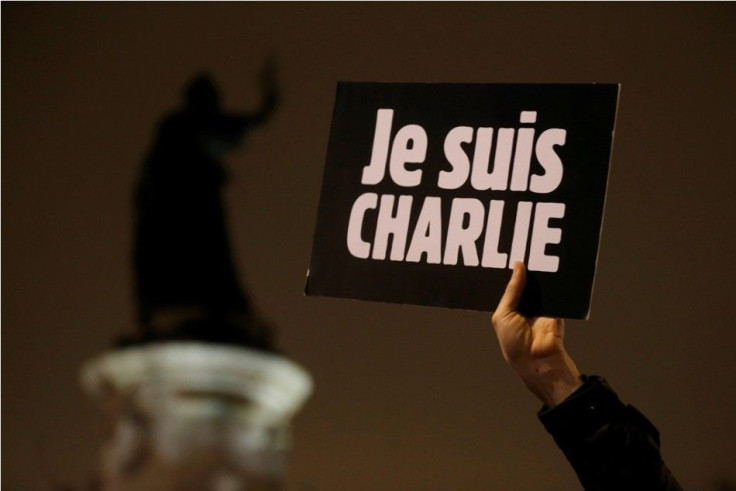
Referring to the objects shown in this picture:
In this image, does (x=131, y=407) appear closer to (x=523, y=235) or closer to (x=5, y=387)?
(x=5, y=387)

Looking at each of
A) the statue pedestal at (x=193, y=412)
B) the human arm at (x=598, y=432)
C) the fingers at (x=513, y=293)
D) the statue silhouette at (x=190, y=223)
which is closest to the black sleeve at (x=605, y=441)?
the human arm at (x=598, y=432)

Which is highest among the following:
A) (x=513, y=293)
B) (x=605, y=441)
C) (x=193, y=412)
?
(x=513, y=293)

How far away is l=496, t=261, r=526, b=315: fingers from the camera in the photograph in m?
1.04

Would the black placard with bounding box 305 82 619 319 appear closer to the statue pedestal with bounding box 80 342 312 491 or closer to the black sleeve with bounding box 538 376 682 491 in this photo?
the black sleeve with bounding box 538 376 682 491

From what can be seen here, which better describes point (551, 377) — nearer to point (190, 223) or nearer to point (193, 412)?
point (193, 412)

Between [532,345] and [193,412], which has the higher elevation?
[532,345]

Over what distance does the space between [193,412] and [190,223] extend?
0.44 meters

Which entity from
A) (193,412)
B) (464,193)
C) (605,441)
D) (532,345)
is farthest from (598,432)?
(193,412)

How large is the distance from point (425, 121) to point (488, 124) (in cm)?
7

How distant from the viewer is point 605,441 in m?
0.94

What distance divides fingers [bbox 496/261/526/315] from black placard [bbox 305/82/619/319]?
0.01m

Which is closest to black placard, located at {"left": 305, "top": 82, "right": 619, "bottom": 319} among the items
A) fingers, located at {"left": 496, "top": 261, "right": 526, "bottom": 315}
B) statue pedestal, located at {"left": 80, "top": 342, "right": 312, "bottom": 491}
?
fingers, located at {"left": 496, "top": 261, "right": 526, "bottom": 315}

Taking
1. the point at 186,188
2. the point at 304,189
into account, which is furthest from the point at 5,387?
the point at 304,189

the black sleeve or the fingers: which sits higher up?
the fingers
